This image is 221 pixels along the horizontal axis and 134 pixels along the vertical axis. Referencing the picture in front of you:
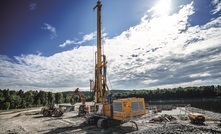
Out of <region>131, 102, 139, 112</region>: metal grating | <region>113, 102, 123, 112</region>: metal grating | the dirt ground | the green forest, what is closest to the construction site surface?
the dirt ground

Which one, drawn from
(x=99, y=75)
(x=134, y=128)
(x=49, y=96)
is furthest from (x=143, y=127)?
(x=49, y=96)

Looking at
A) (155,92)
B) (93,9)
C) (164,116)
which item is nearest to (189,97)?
(155,92)

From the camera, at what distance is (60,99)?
83.0 m

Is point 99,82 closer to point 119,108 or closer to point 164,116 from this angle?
point 119,108

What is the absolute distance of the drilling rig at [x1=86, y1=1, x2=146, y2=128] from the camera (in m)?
12.6

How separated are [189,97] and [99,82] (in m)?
84.5

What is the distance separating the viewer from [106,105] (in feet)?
47.5

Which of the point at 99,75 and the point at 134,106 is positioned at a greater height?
the point at 99,75

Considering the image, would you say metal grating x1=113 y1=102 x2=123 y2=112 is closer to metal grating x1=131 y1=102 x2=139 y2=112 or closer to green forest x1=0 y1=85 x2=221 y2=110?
metal grating x1=131 y1=102 x2=139 y2=112

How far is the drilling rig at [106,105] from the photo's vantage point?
497 inches

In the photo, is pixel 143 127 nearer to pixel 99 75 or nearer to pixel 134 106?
pixel 134 106

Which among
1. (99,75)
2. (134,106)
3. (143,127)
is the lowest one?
(143,127)

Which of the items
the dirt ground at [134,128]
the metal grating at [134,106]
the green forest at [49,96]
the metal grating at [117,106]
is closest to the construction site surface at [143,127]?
the dirt ground at [134,128]

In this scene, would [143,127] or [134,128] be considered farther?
[143,127]
